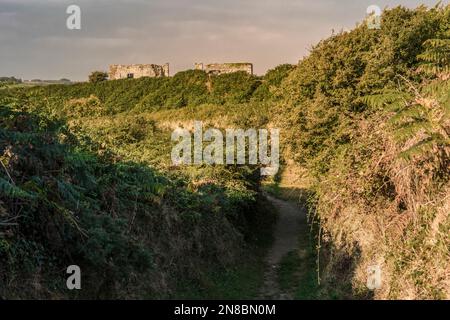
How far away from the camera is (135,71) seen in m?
66.9

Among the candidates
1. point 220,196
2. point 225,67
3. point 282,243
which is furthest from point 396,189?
point 225,67

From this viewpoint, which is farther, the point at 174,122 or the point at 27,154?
the point at 174,122

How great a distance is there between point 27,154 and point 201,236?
704 cm

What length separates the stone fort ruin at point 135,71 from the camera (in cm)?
6675

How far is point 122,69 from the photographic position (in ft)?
222

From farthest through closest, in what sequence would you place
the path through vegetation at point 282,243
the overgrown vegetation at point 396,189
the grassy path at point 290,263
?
1. the path through vegetation at point 282,243
2. the grassy path at point 290,263
3. the overgrown vegetation at point 396,189

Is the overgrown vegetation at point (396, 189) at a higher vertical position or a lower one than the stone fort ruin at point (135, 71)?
lower

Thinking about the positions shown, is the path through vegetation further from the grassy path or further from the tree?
the tree

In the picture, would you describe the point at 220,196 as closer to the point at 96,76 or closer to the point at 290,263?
the point at 290,263

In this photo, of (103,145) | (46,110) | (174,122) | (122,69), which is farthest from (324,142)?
(122,69)

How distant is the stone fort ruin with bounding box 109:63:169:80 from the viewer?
66.8 metres

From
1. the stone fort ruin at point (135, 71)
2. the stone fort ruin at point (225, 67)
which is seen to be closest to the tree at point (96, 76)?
the stone fort ruin at point (135, 71)

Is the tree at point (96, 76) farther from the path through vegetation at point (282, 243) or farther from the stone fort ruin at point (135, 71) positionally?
the path through vegetation at point (282, 243)
